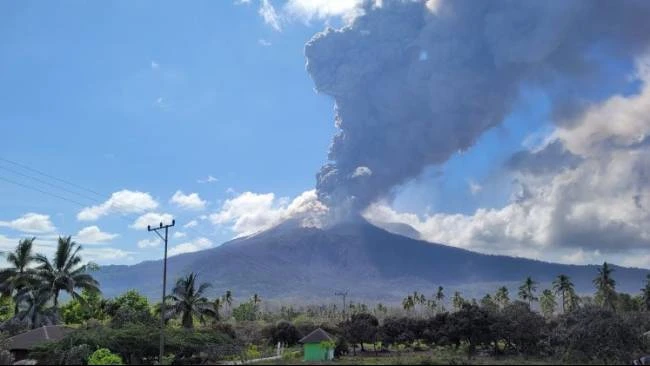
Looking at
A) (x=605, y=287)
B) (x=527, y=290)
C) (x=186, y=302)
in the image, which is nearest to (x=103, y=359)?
(x=186, y=302)

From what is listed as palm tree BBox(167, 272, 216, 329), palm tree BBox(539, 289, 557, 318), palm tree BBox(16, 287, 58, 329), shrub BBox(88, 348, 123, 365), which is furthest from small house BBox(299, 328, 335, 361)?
palm tree BBox(539, 289, 557, 318)

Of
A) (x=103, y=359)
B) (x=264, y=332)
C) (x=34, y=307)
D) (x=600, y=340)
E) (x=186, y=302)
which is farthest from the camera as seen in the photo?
(x=264, y=332)

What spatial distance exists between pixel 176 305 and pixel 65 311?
19.3m

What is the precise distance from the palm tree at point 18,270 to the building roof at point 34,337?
26.2 feet

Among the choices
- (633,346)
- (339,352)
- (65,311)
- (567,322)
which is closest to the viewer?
(633,346)

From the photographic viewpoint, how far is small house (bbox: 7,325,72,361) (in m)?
54.1

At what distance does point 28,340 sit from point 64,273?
10.8 m

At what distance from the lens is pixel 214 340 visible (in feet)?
203

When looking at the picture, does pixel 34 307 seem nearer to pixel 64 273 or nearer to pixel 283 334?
pixel 64 273

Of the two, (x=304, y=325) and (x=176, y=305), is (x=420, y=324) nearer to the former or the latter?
(x=304, y=325)

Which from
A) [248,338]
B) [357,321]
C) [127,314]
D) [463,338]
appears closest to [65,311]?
[127,314]

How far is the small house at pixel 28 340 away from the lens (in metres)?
54.1

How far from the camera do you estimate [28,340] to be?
180 feet

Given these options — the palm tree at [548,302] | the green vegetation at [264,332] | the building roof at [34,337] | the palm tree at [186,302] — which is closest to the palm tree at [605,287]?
the palm tree at [548,302]
